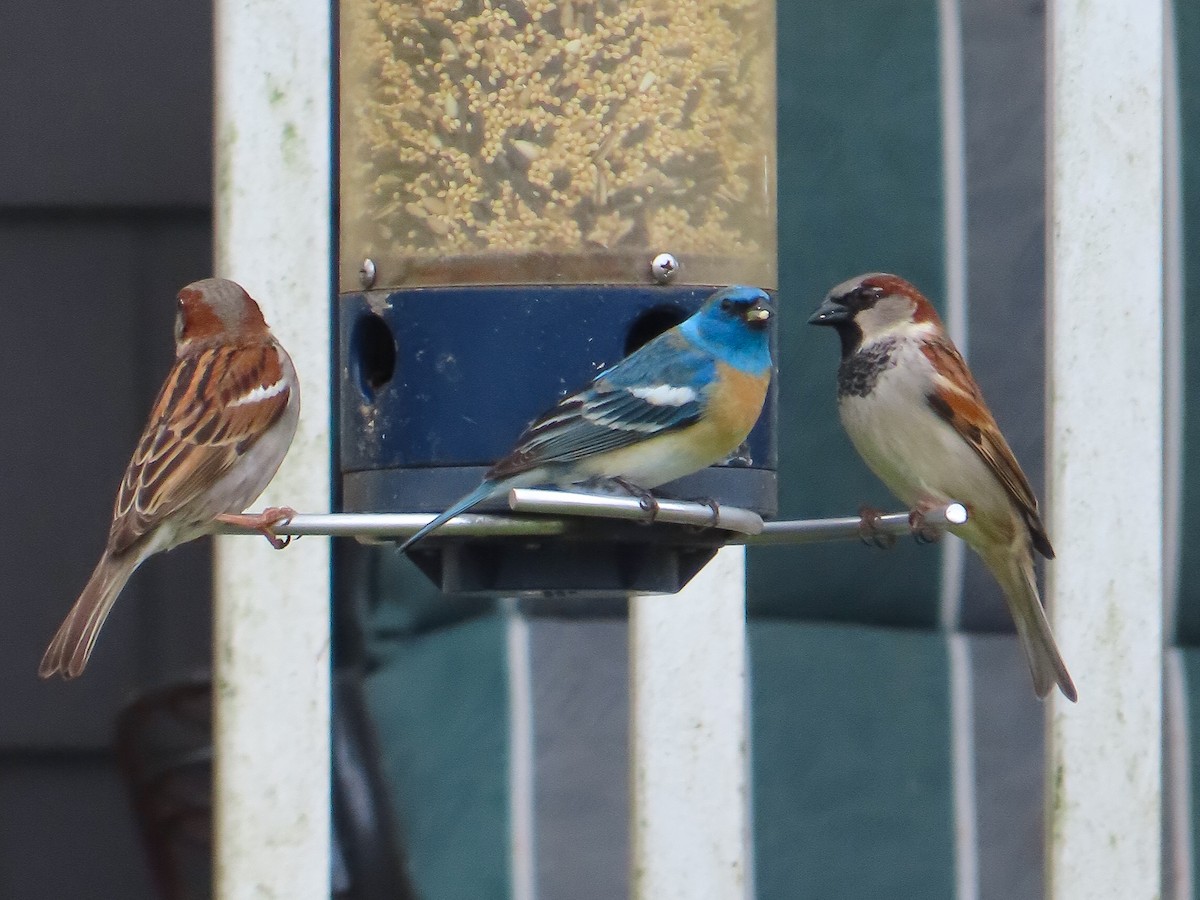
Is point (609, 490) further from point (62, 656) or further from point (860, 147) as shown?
point (860, 147)

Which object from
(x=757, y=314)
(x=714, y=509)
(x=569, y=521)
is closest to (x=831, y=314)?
(x=757, y=314)

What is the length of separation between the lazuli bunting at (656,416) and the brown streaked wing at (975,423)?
743 millimetres

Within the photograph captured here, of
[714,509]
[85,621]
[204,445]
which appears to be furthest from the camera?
[204,445]

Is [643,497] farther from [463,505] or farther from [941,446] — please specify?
[941,446]

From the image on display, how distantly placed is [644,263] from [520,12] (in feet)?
1.39

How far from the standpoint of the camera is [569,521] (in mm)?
3258

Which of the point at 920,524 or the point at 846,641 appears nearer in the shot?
the point at 920,524

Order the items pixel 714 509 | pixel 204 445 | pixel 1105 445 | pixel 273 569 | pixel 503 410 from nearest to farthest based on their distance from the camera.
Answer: pixel 714 509, pixel 503 410, pixel 204 445, pixel 273 569, pixel 1105 445

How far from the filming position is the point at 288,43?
422 centimetres

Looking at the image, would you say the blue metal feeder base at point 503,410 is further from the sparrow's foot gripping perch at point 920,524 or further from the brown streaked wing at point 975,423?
the brown streaked wing at point 975,423

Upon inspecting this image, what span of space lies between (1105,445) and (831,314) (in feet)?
1.96

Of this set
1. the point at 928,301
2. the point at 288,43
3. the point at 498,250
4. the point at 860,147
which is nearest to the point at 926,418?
the point at 928,301

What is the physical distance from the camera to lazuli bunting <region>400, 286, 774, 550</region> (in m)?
3.34

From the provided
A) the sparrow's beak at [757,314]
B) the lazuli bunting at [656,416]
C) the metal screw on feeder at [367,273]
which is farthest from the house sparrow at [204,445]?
the sparrow's beak at [757,314]
